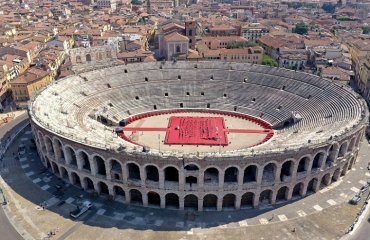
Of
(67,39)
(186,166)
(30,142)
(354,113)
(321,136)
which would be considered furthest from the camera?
(67,39)

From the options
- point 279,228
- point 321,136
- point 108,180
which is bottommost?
point 279,228

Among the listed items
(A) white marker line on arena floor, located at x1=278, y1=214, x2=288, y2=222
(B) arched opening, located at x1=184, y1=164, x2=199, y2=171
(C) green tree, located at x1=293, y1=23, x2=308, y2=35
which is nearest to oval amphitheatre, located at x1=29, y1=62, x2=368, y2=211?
(B) arched opening, located at x1=184, y1=164, x2=199, y2=171

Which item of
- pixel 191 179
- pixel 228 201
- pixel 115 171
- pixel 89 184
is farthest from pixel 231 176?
pixel 89 184

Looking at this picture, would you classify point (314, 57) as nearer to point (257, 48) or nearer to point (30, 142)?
point (257, 48)

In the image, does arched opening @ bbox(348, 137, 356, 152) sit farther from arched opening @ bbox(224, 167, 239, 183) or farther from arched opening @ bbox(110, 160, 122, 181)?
arched opening @ bbox(110, 160, 122, 181)

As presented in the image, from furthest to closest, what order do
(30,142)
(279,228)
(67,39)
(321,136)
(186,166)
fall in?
(67,39) < (30,142) < (321,136) < (186,166) < (279,228)

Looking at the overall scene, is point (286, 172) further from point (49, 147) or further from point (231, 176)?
point (49, 147)

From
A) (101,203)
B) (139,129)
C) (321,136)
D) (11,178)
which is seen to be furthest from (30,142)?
(321,136)
